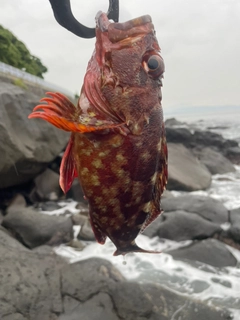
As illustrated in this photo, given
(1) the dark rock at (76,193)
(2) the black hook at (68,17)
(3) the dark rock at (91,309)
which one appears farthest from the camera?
(1) the dark rock at (76,193)

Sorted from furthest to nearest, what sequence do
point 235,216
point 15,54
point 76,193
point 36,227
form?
point 15,54, point 76,193, point 235,216, point 36,227

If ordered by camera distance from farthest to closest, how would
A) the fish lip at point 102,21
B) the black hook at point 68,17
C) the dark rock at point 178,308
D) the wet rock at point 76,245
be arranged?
the wet rock at point 76,245 → the dark rock at point 178,308 → the fish lip at point 102,21 → the black hook at point 68,17

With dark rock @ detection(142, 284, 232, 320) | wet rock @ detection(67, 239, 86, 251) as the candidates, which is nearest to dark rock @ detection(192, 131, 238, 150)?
wet rock @ detection(67, 239, 86, 251)

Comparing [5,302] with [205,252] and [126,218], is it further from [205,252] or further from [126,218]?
[205,252]

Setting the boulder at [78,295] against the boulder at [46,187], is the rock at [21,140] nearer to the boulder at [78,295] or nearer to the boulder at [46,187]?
the boulder at [46,187]

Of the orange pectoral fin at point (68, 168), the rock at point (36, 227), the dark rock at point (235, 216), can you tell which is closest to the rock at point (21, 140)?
the rock at point (36, 227)

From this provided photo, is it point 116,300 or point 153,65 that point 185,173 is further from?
point 153,65

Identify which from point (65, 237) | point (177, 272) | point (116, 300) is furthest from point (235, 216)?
point (116, 300)
